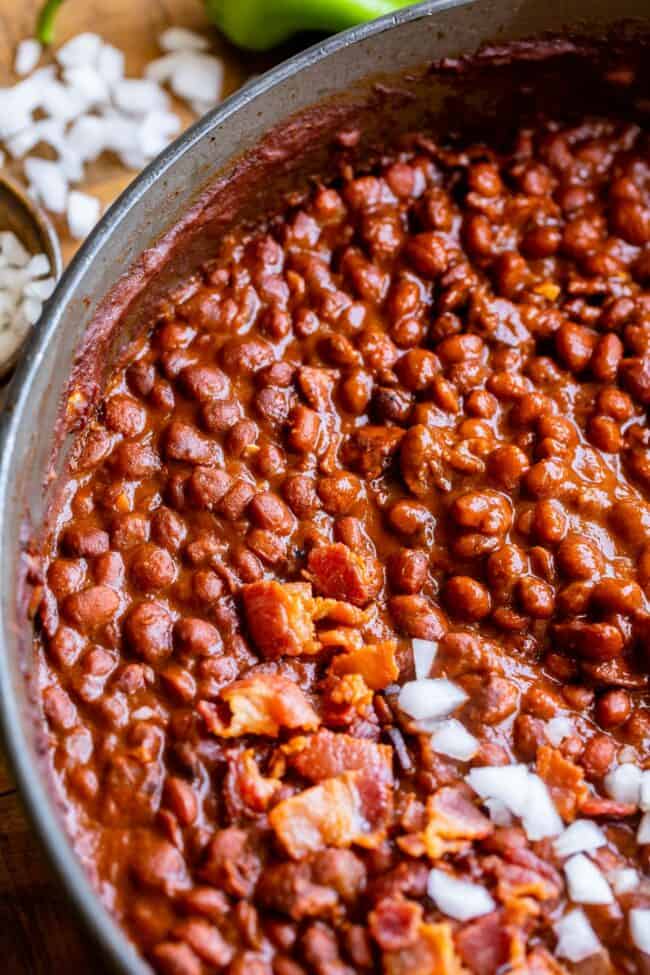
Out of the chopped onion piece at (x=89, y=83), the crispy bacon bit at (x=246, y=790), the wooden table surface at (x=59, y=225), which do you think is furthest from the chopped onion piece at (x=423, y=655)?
the chopped onion piece at (x=89, y=83)

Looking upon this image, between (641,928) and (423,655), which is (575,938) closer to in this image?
(641,928)

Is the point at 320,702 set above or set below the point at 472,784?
above

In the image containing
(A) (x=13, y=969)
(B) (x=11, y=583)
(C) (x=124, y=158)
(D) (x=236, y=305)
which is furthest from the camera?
(C) (x=124, y=158)

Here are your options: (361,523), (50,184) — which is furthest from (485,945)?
(50,184)

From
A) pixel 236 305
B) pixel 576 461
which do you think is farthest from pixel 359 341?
pixel 576 461

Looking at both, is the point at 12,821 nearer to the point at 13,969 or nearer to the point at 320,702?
the point at 13,969
